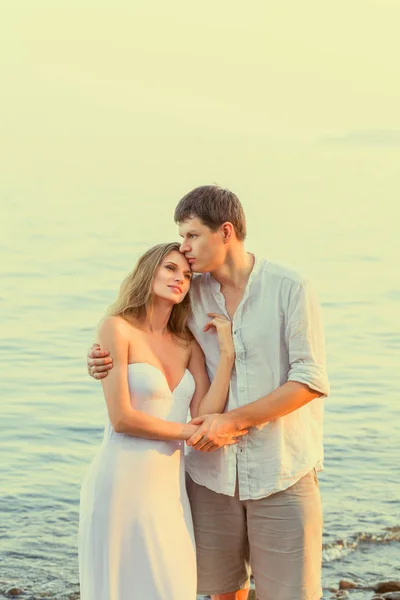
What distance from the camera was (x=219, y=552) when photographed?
4.02m

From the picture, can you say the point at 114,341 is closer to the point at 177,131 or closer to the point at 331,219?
the point at 331,219

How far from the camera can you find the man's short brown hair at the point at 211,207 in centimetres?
387

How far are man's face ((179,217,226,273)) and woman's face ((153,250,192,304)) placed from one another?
0.03 meters

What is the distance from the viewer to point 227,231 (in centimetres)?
391

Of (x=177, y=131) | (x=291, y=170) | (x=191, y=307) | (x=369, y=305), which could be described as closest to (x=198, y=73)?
(x=177, y=131)

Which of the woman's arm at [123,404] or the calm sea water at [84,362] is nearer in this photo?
the woman's arm at [123,404]

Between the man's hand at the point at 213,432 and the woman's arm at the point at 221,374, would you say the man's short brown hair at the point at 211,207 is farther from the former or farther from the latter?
the man's hand at the point at 213,432

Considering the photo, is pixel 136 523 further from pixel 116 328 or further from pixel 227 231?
pixel 227 231

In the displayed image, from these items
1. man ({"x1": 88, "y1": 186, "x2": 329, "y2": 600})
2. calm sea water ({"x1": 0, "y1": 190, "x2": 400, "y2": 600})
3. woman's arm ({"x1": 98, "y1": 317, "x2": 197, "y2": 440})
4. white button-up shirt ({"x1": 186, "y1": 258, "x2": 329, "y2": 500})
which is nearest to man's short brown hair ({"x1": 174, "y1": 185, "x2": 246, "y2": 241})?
man ({"x1": 88, "y1": 186, "x2": 329, "y2": 600})

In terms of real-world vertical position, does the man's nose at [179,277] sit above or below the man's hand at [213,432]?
above

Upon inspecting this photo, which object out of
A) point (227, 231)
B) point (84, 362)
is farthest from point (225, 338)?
point (84, 362)

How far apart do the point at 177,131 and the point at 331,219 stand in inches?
264

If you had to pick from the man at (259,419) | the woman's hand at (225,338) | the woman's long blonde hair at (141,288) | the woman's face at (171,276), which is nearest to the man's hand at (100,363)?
the man at (259,419)

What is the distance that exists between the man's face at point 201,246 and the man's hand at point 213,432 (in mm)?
556
